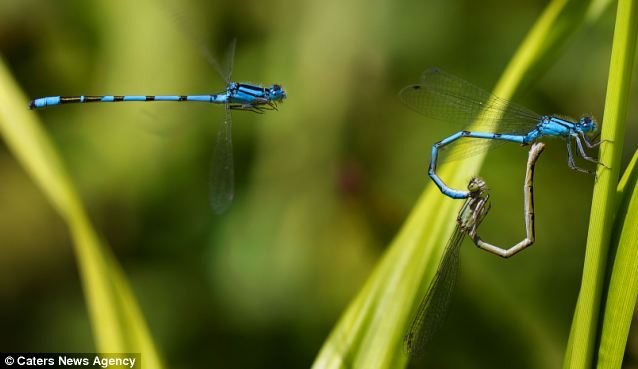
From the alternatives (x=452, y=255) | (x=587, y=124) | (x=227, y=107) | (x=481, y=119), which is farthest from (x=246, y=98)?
(x=587, y=124)

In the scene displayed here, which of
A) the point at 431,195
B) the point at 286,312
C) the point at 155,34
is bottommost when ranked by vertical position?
the point at 431,195

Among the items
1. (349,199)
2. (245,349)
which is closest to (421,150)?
(349,199)

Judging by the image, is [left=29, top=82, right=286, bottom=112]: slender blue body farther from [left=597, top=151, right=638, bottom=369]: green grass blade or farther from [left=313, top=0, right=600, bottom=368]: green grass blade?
[left=597, top=151, right=638, bottom=369]: green grass blade

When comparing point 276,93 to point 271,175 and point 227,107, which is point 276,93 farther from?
point 271,175

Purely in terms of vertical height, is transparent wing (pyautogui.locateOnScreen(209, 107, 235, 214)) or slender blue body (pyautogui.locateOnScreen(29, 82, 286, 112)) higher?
slender blue body (pyautogui.locateOnScreen(29, 82, 286, 112))

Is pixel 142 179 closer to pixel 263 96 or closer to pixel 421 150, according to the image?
pixel 263 96

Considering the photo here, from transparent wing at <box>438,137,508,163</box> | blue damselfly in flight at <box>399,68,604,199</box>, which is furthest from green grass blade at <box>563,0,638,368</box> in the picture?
transparent wing at <box>438,137,508,163</box>

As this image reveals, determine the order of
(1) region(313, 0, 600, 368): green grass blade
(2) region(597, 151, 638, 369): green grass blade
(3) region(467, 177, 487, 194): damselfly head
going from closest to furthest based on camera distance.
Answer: (2) region(597, 151, 638, 369): green grass blade → (1) region(313, 0, 600, 368): green grass blade → (3) region(467, 177, 487, 194): damselfly head
